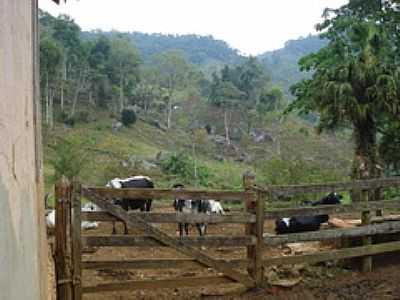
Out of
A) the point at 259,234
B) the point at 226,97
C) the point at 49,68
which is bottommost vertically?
the point at 259,234

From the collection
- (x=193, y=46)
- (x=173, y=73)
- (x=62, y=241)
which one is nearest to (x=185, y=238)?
(x=62, y=241)

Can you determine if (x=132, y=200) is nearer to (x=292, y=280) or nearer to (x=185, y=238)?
(x=292, y=280)

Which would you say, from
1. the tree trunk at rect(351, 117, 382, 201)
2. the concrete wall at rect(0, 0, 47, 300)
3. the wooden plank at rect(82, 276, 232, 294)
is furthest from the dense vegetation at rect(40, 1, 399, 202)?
the concrete wall at rect(0, 0, 47, 300)

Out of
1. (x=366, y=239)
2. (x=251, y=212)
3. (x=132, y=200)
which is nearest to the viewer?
(x=251, y=212)

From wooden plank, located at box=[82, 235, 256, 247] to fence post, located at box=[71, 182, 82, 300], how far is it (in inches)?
3.5

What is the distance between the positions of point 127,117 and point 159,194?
41.2m

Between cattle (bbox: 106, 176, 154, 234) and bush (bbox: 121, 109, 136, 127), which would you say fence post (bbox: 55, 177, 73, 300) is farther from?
bush (bbox: 121, 109, 136, 127)

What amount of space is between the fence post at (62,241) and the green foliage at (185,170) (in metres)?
22.0

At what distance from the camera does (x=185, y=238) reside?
559 centimetres

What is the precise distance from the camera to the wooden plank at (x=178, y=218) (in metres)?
5.30

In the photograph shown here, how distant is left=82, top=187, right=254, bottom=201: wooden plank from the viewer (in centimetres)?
524

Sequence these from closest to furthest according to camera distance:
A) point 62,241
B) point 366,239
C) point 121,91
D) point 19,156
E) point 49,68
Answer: point 19,156, point 62,241, point 366,239, point 49,68, point 121,91

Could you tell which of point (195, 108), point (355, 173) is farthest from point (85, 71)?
point (355, 173)

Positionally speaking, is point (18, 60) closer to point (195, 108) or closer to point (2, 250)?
point (2, 250)
